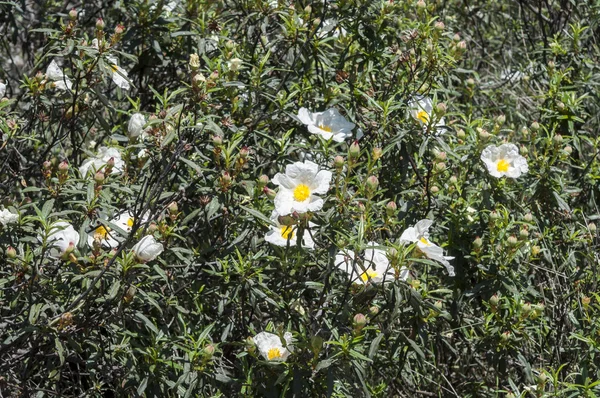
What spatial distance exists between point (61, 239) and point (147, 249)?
0.97 ft

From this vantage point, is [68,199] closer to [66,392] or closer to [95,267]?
[95,267]

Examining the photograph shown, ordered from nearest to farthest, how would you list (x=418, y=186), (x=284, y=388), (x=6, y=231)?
(x=284, y=388), (x=6, y=231), (x=418, y=186)

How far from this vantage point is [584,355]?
313 centimetres

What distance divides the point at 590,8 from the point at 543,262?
147 centimetres

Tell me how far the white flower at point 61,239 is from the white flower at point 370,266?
33.4 inches

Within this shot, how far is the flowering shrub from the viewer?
2.72 meters

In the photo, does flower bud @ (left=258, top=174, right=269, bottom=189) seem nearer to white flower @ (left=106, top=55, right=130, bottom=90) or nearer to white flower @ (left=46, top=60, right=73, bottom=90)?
white flower @ (left=106, top=55, right=130, bottom=90)

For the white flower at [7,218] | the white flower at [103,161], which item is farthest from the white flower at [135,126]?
the white flower at [7,218]

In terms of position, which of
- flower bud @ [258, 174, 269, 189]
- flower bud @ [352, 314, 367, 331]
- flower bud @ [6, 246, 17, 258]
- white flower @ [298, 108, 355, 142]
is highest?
flower bud @ [258, 174, 269, 189]

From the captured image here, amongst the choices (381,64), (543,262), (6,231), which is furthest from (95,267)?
(543,262)

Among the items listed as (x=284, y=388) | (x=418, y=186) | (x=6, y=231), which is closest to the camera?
(x=284, y=388)

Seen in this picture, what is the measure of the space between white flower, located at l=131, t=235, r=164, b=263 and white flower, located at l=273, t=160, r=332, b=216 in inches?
16.3

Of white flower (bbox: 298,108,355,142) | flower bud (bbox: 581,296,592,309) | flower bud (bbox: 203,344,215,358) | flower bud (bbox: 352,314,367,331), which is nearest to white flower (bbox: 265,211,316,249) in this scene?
flower bud (bbox: 352,314,367,331)

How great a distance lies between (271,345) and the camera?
270 centimetres
